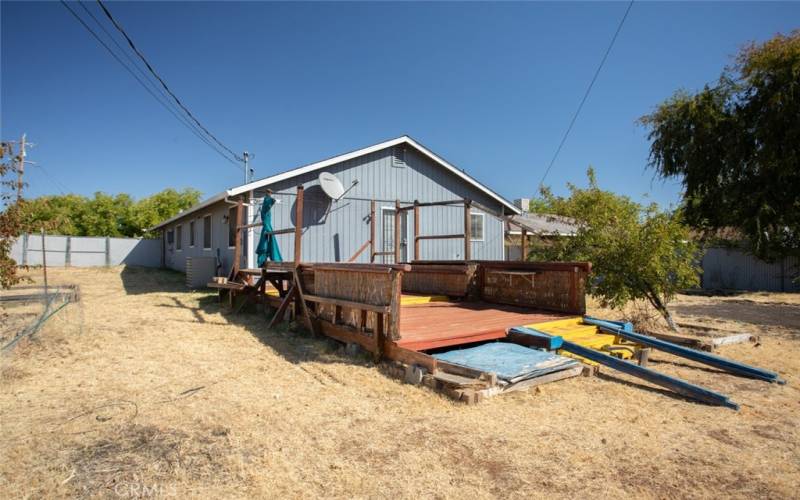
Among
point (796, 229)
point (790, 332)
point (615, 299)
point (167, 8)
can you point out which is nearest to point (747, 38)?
point (796, 229)

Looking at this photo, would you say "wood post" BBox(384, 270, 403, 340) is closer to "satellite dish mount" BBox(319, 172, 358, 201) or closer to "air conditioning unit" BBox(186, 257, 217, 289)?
"satellite dish mount" BBox(319, 172, 358, 201)

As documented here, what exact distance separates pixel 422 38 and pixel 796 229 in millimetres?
13466

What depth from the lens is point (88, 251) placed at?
26.1 m

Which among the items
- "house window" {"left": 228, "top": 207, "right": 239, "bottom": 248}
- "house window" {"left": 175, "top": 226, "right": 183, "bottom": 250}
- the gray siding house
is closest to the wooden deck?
the gray siding house

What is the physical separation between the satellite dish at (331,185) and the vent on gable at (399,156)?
213 cm

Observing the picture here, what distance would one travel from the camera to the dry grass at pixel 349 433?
244 centimetres

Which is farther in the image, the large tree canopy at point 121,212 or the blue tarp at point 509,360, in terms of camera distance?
the large tree canopy at point 121,212

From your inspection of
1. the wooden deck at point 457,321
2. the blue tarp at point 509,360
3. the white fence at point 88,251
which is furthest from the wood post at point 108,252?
the blue tarp at point 509,360

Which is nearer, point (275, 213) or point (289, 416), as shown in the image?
point (289, 416)

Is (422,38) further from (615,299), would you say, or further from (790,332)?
(790,332)

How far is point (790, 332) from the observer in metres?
7.70

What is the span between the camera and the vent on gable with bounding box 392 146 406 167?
42.6 ft

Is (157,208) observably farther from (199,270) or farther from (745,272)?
(745,272)

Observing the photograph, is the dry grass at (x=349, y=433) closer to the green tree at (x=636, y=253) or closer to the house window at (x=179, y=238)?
the green tree at (x=636, y=253)
